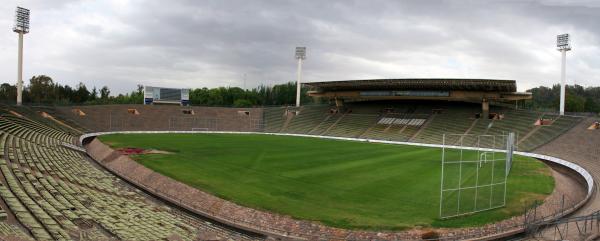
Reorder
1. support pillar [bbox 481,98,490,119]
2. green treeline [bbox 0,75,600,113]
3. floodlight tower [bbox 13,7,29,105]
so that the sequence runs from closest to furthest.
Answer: floodlight tower [bbox 13,7,29,105], support pillar [bbox 481,98,490,119], green treeline [bbox 0,75,600,113]

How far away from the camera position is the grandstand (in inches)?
612

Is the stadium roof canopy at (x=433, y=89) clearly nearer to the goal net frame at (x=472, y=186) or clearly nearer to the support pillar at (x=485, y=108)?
the support pillar at (x=485, y=108)

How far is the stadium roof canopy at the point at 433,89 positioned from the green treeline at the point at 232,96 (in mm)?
37699

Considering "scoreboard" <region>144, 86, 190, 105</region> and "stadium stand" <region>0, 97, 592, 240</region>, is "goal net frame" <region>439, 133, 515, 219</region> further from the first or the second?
"scoreboard" <region>144, 86, 190, 105</region>

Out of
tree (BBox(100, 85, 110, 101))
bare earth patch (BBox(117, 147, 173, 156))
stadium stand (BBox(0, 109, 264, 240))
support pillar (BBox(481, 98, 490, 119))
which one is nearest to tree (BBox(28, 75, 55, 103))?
tree (BBox(100, 85, 110, 101))

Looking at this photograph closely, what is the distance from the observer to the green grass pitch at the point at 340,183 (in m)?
20.0

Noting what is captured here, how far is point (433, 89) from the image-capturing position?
64.8 meters

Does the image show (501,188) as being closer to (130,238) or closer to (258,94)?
(130,238)

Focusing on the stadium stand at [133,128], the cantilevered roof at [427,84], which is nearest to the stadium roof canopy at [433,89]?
the cantilevered roof at [427,84]

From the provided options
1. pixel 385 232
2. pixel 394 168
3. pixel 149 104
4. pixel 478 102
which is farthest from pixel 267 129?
pixel 385 232

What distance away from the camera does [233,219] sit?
20016mm

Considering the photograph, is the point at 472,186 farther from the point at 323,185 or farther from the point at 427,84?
the point at 427,84

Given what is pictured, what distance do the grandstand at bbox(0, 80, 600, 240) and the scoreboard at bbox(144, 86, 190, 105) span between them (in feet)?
8.85

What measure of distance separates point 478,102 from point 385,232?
53006 millimetres
